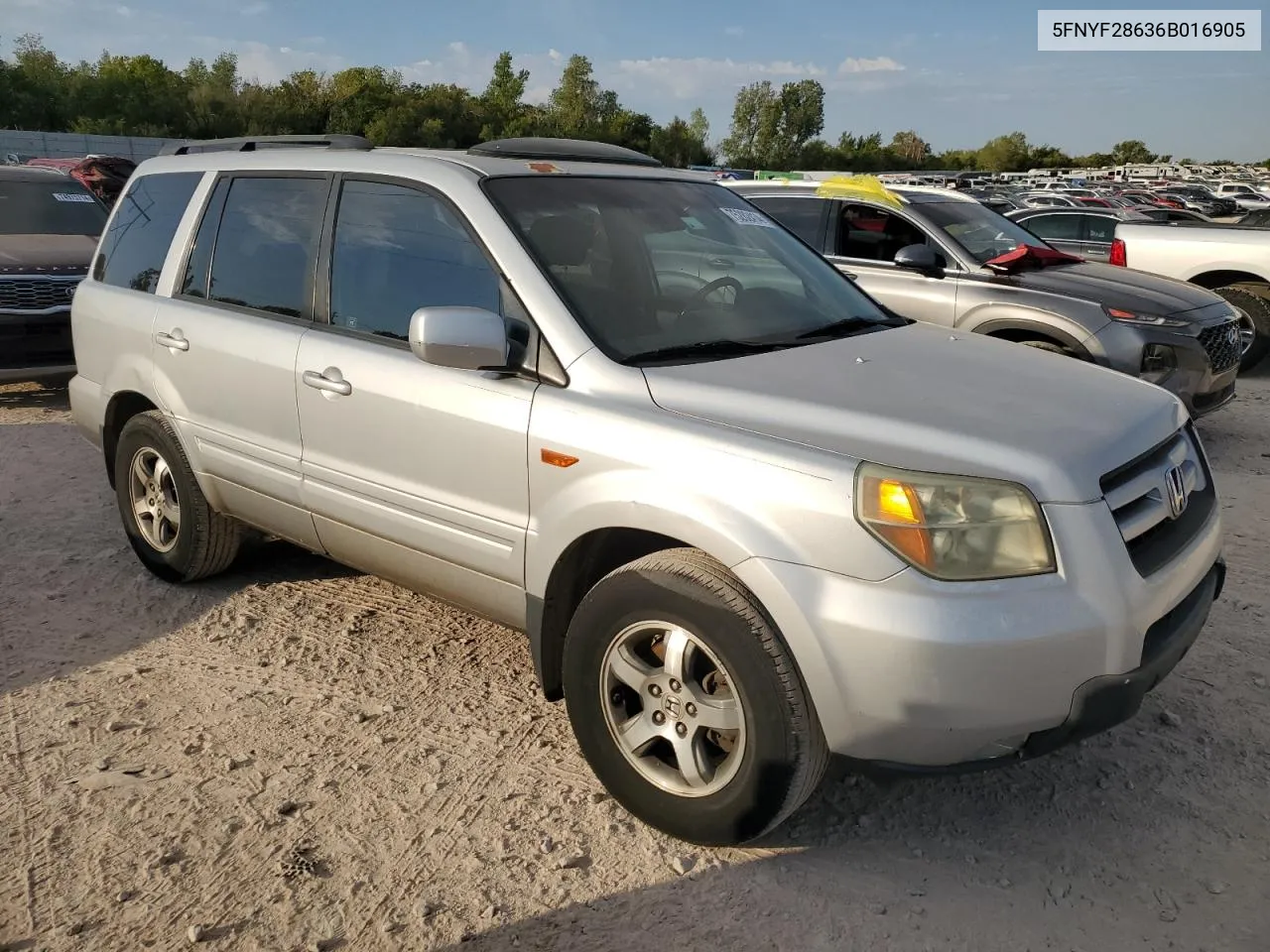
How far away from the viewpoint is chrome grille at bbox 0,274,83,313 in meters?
8.02

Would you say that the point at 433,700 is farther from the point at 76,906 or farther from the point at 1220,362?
the point at 1220,362

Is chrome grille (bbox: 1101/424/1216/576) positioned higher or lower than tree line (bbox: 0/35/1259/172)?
lower

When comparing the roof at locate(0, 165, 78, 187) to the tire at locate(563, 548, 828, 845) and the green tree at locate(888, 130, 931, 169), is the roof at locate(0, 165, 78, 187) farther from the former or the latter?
the green tree at locate(888, 130, 931, 169)

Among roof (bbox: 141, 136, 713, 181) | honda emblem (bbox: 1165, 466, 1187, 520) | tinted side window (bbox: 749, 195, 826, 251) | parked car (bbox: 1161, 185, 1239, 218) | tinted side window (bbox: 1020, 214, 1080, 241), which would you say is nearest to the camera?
honda emblem (bbox: 1165, 466, 1187, 520)

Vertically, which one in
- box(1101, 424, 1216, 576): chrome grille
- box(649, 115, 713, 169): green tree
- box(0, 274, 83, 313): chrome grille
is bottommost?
box(1101, 424, 1216, 576): chrome grille

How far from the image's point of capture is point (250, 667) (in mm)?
3799

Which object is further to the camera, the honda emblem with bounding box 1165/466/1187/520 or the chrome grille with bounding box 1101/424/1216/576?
the honda emblem with bounding box 1165/466/1187/520

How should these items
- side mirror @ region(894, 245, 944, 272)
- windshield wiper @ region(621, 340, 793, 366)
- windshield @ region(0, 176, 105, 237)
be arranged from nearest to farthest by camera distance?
windshield wiper @ region(621, 340, 793, 366), side mirror @ region(894, 245, 944, 272), windshield @ region(0, 176, 105, 237)

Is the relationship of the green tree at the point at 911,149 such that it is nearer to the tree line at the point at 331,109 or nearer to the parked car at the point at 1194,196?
the tree line at the point at 331,109

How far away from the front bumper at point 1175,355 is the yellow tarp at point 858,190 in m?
1.84

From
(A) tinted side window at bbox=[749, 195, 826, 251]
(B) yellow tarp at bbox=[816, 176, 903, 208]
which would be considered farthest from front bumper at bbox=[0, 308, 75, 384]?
(B) yellow tarp at bbox=[816, 176, 903, 208]

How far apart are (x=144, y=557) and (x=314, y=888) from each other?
2527mm

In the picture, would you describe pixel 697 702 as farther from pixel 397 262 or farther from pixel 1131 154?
pixel 1131 154

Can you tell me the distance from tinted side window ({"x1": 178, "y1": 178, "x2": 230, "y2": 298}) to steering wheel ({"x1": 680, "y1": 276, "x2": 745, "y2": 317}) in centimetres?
207
